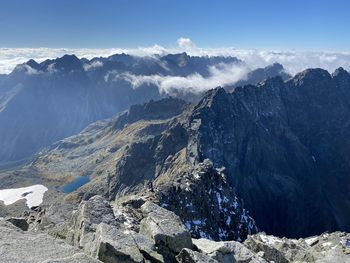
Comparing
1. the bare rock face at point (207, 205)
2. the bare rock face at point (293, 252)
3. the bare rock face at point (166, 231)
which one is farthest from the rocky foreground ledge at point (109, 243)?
the bare rock face at point (207, 205)

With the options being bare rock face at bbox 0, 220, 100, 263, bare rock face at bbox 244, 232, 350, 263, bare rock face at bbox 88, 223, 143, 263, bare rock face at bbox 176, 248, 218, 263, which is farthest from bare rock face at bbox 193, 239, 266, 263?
bare rock face at bbox 0, 220, 100, 263

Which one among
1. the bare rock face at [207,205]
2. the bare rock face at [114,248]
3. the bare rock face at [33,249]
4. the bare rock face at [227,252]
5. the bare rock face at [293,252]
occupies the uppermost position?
the bare rock face at [33,249]

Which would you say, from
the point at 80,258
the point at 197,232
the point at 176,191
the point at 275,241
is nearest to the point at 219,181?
the point at 176,191

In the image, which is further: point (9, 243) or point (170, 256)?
point (170, 256)

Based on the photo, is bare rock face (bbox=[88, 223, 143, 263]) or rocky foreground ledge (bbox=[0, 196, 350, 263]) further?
bare rock face (bbox=[88, 223, 143, 263])

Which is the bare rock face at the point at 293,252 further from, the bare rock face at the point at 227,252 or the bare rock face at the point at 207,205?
the bare rock face at the point at 207,205

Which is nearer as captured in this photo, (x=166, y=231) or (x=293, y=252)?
(x=166, y=231)

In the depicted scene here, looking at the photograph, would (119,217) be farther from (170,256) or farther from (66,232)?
(170,256)

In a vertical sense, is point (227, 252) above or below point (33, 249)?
below

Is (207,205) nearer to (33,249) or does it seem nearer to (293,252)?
(293,252)

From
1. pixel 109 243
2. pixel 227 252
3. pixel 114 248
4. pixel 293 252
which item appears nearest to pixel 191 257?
pixel 114 248

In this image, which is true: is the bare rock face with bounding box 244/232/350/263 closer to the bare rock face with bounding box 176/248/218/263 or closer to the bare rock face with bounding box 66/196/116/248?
the bare rock face with bounding box 176/248/218/263
